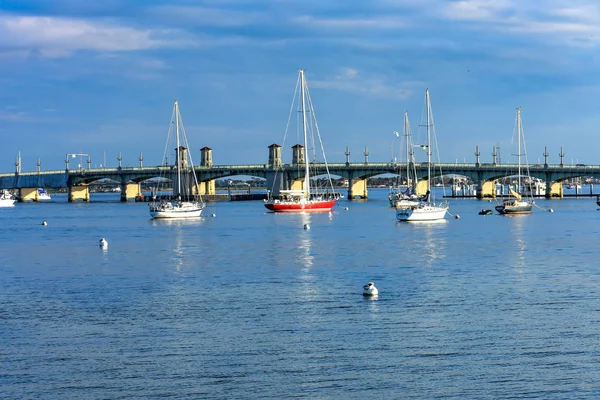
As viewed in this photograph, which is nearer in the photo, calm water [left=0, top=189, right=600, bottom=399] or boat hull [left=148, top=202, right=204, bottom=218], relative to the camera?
calm water [left=0, top=189, right=600, bottom=399]

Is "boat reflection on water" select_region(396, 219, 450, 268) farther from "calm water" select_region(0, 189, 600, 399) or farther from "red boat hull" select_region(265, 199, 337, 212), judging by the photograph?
"red boat hull" select_region(265, 199, 337, 212)

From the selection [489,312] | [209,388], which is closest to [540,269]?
[489,312]

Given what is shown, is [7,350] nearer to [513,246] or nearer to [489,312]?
[489,312]

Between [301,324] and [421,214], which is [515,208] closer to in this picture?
[421,214]

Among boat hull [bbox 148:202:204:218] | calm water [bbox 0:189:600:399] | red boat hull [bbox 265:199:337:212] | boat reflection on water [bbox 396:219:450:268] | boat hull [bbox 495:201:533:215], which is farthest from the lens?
red boat hull [bbox 265:199:337:212]

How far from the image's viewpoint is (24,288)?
152ft

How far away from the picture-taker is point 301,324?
3453 centimetres

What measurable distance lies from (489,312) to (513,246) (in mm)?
35499

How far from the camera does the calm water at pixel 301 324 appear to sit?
26.2 metres

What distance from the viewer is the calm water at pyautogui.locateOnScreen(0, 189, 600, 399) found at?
26.2 meters

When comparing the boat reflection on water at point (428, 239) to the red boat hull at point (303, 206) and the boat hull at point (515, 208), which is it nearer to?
the boat hull at point (515, 208)

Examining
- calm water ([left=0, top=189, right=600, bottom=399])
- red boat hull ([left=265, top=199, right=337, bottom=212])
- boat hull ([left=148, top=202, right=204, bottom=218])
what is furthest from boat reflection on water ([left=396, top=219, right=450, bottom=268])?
red boat hull ([left=265, top=199, right=337, bottom=212])

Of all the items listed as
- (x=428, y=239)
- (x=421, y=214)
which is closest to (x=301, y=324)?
(x=428, y=239)

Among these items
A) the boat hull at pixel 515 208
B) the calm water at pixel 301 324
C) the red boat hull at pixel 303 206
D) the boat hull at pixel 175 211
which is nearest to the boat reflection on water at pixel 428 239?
the calm water at pixel 301 324
